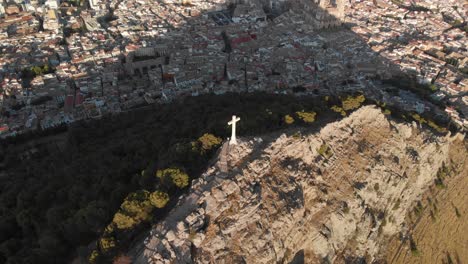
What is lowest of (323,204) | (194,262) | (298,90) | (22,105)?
(22,105)

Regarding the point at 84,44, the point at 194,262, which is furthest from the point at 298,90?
the point at 84,44

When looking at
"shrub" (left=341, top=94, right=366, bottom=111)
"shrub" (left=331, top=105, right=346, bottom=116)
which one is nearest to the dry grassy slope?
"shrub" (left=341, top=94, right=366, bottom=111)

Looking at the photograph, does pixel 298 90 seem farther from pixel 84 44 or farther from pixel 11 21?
pixel 11 21

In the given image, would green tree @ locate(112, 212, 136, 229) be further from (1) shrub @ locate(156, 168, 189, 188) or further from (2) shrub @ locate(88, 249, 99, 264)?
(1) shrub @ locate(156, 168, 189, 188)

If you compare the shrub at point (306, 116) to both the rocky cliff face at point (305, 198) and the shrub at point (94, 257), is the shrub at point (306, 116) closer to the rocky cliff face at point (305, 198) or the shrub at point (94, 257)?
the rocky cliff face at point (305, 198)

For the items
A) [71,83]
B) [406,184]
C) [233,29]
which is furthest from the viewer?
[233,29]

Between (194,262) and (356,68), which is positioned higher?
(194,262)
